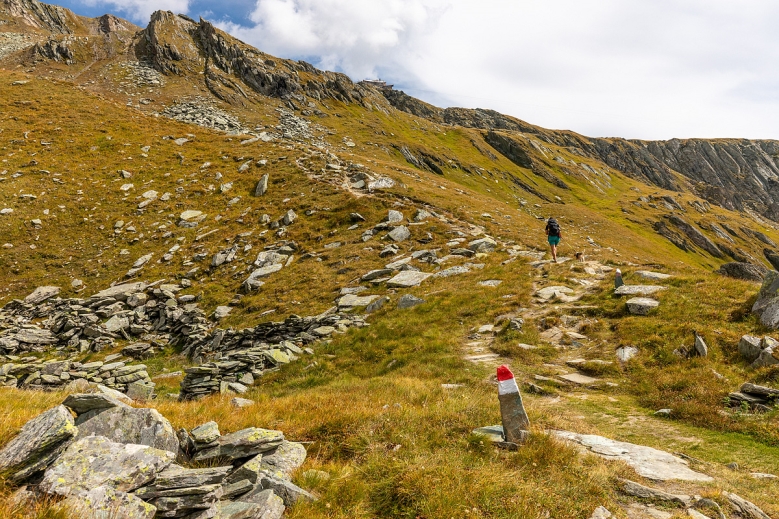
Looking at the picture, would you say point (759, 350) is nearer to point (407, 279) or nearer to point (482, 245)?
point (407, 279)

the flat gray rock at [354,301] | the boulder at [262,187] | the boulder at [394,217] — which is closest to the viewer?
the flat gray rock at [354,301]

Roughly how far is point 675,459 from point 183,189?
41.8 meters

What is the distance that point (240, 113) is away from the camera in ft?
249

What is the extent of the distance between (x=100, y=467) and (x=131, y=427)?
1512 mm

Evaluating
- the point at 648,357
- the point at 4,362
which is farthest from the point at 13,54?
the point at 648,357

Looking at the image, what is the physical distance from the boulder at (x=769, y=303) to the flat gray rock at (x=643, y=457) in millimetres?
8096

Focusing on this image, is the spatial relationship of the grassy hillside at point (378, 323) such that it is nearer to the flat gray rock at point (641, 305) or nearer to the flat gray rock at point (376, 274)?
the flat gray rock at point (641, 305)

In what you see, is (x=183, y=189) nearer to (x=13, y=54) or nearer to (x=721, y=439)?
(x=721, y=439)

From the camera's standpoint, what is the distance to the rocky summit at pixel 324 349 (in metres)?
5.70

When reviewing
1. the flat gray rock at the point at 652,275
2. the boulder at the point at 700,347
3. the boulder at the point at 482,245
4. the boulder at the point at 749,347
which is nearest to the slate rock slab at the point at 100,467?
the boulder at the point at 700,347

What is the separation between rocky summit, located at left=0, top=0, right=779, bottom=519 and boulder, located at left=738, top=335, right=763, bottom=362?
0.07 meters

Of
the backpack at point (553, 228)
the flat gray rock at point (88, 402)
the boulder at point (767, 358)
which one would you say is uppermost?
the backpack at point (553, 228)

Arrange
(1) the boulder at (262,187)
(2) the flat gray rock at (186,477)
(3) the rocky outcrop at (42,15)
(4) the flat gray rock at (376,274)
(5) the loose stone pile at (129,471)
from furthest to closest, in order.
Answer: (3) the rocky outcrop at (42,15), (1) the boulder at (262,187), (4) the flat gray rock at (376,274), (2) the flat gray rock at (186,477), (5) the loose stone pile at (129,471)

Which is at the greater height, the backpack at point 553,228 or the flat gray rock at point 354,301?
the backpack at point 553,228
